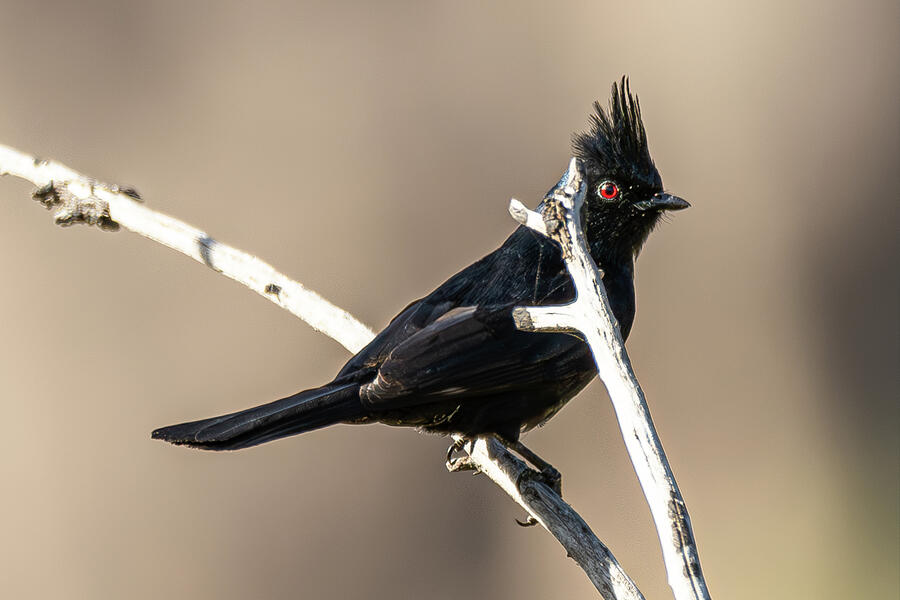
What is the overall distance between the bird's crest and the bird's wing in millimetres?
691

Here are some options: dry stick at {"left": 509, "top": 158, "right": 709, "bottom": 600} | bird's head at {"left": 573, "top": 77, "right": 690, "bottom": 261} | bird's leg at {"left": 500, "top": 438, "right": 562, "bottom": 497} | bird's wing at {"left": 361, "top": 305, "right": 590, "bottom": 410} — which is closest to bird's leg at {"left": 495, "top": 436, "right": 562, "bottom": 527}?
bird's leg at {"left": 500, "top": 438, "right": 562, "bottom": 497}

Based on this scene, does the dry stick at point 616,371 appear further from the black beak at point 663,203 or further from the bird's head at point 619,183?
the black beak at point 663,203

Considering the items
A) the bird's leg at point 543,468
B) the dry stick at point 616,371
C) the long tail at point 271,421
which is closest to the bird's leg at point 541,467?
the bird's leg at point 543,468

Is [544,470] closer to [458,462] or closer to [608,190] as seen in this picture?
[458,462]

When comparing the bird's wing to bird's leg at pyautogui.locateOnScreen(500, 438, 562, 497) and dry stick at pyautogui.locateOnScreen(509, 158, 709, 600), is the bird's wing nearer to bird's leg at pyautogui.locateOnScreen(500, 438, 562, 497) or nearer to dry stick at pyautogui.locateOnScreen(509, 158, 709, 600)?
bird's leg at pyautogui.locateOnScreen(500, 438, 562, 497)

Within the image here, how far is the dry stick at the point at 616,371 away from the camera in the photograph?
5.43 ft

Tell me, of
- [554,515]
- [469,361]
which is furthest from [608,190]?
[554,515]

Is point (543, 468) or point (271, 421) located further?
point (543, 468)

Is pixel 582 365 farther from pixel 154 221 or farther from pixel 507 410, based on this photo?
pixel 154 221

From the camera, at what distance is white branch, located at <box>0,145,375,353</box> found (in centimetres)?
314

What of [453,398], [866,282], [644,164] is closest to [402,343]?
[453,398]

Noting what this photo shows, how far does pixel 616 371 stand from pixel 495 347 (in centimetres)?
102

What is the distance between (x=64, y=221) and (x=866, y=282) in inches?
182

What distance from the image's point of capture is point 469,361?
110 inches
